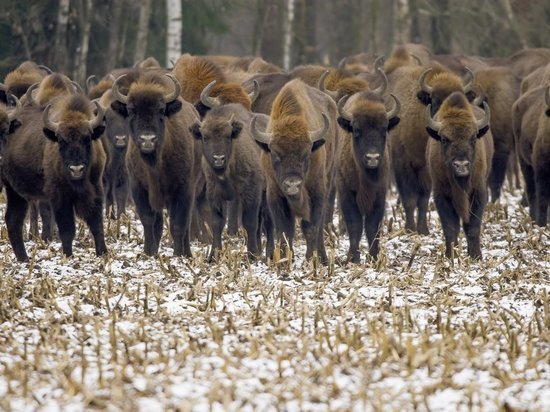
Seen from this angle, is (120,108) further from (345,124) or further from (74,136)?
(345,124)

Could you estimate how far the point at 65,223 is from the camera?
12188mm

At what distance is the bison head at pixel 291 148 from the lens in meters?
11.6

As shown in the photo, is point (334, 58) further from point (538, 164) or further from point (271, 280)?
point (271, 280)

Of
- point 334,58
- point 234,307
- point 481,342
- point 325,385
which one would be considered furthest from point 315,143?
point 334,58

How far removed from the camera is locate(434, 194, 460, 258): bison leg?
12.4 metres

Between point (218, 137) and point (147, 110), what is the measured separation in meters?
0.81

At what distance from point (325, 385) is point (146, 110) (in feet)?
20.3

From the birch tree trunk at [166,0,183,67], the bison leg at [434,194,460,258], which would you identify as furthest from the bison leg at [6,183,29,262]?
the birch tree trunk at [166,0,183,67]

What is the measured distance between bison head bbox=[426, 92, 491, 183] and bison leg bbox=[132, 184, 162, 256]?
3095mm

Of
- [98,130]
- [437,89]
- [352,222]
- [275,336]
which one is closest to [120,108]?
[98,130]

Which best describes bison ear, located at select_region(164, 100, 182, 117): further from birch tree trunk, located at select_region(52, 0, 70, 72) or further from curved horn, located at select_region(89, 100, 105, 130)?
birch tree trunk, located at select_region(52, 0, 70, 72)

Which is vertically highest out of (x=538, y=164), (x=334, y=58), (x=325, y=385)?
(x=334, y=58)

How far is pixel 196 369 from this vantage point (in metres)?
7.20

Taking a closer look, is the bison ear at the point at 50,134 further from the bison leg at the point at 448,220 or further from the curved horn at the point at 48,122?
the bison leg at the point at 448,220
